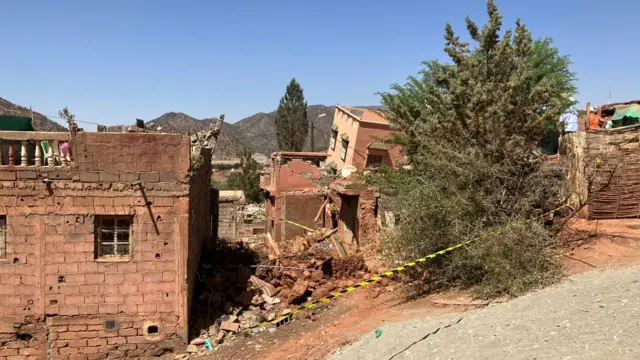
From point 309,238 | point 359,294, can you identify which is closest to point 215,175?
point 309,238

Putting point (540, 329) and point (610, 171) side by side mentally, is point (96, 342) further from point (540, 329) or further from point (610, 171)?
point (610, 171)

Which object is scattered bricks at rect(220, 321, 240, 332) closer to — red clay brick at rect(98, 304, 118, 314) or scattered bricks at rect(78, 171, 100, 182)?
red clay brick at rect(98, 304, 118, 314)

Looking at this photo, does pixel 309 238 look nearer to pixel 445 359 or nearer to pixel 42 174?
pixel 42 174

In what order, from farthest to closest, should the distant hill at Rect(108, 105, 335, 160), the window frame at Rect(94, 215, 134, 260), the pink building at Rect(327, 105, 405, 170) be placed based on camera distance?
the distant hill at Rect(108, 105, 335, 160) < the pink building at Rect(327, 105, 405, 170) < the window frame at Rect(94, 215, 134, 260)

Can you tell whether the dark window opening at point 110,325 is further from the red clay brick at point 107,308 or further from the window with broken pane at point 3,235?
the window with broken pane at point 3,235

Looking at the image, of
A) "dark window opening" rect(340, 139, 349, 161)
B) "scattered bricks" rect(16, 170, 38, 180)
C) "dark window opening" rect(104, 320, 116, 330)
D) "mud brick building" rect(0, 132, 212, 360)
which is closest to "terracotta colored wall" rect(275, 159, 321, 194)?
"mud brick building" rect(0, 132, 212, 360)

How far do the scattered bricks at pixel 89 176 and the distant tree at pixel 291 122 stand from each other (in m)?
35.9

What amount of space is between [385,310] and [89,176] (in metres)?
6.36

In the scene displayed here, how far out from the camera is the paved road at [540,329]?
5.61 meters

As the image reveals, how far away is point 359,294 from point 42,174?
731cm

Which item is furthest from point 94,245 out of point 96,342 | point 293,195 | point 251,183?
point 251,183

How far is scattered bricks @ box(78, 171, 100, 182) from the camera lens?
9.65 metres

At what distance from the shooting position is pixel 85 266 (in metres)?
9.70

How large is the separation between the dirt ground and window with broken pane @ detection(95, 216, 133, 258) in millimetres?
2731
